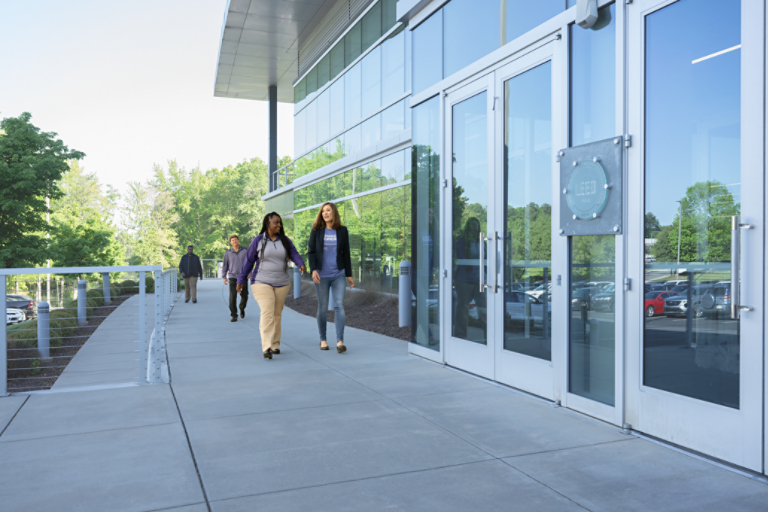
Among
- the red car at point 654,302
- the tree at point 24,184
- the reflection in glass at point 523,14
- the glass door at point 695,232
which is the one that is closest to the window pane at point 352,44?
the reflection in glass at point 523,14

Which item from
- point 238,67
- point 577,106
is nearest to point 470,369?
point 577,106

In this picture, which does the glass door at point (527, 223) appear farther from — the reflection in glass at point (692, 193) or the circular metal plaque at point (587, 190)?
the reflection in glass at point (692, 193)

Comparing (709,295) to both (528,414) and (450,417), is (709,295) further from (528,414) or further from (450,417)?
(450,417)

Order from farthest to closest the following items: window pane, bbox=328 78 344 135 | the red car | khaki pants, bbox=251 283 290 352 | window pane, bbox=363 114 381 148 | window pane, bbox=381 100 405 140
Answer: window pane, bbox=328 78 344 135, window pane, bbox=363 114 381 148, window pane, bbox=381 100 405 140, khaki pants, bbox=251 283 290 352, the red car

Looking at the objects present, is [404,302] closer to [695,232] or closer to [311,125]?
[695,232]

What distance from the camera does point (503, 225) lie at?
608 cm

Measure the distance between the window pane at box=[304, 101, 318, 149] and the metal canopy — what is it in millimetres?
2432

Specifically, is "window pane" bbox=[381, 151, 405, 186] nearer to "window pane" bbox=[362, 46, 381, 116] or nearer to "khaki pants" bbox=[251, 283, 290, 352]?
"window pane" bbox=[362, 46, 381, 116]

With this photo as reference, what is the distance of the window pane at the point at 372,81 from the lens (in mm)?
16875

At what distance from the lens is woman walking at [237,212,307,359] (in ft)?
25.7

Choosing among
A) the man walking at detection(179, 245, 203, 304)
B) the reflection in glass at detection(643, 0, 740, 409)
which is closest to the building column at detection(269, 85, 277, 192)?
the man walking at detection(179, 245, 203, 304)

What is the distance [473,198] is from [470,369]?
1.84m

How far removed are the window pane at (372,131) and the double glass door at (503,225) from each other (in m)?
9.63

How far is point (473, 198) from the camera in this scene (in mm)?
6668
